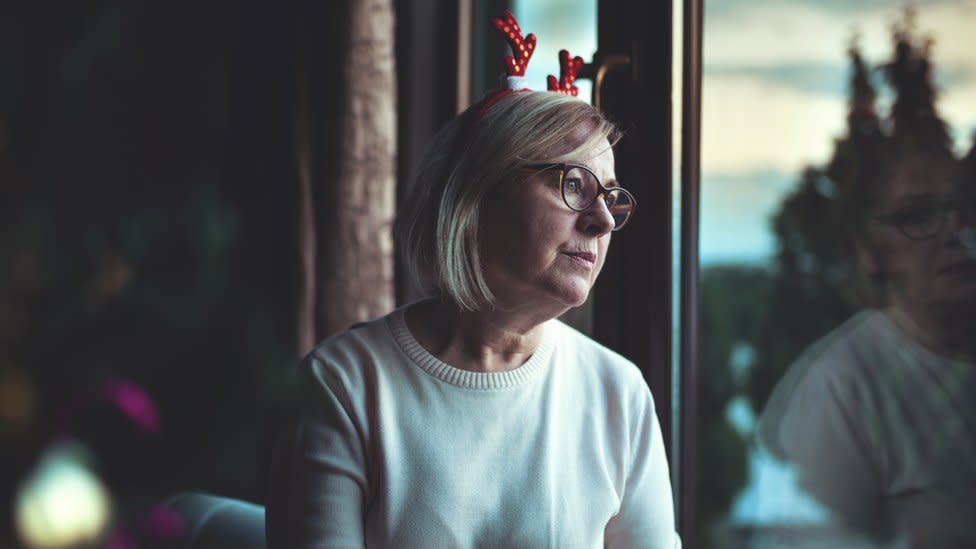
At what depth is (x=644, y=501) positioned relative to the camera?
1477 mm

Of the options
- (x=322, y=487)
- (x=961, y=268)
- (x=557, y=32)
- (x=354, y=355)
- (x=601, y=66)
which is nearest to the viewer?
(x=961, y=268)

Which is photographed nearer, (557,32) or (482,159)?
(482,159)

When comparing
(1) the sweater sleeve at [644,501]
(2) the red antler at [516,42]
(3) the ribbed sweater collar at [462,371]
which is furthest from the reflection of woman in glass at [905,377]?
(2) the red antler at [516,42]

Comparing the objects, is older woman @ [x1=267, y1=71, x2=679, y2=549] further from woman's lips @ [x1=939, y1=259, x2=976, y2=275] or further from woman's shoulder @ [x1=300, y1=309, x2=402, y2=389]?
woman's lips @ [x1=939, y1=259, x2=976, y2=275]

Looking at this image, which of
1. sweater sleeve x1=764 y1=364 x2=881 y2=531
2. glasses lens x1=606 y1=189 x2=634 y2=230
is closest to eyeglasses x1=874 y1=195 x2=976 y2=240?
sweater sleeve x1=764 y1=364 x2=881 y2=531

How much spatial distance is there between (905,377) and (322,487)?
2.93ft

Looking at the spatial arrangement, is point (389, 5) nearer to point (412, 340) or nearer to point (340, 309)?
point (340, 309)

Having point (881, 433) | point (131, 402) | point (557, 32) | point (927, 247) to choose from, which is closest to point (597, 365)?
point (881, 433)

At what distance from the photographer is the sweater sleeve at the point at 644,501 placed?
4.82 ft

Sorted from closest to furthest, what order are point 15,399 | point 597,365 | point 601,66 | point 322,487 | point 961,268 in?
point 15,399 → point 961,268 → point 322,487 → point 597,365 → point 601,66

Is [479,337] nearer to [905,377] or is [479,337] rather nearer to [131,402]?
[905,377]

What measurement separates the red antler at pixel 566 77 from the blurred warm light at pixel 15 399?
46.8 inches

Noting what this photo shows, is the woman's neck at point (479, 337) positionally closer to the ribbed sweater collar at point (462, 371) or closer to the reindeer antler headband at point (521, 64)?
the ribbed sweater collar at point (462, 371)

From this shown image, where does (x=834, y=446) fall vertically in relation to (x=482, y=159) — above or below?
below
